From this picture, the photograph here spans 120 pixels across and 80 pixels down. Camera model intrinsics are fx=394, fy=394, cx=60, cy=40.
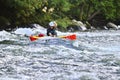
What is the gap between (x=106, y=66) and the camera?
1418 cm

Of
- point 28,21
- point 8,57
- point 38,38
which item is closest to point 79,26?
point 28,21

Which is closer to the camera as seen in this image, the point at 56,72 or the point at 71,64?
the point at 56,72

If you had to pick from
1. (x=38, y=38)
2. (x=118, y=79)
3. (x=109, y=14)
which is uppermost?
(x=109, y=14)

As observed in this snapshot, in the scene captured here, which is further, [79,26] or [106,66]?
[79,26]

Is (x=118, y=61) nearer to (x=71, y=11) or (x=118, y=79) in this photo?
(x=118, y=79)

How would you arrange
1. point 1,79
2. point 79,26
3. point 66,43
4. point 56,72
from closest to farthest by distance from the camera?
point 1,79 < point 56,72 < point 66,43 < point 79,26

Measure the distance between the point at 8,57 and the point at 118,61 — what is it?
4405mm

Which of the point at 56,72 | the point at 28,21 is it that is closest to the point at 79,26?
the point at 28,21

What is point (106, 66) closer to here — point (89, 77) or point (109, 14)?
point (89, 77)

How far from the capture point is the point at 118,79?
1191 centimetres

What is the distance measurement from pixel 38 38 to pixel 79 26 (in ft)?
67.7

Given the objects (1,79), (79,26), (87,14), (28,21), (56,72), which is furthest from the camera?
(87,14)

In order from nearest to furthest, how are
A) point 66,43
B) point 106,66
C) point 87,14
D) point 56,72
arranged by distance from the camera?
point 56,72 < point 106,66 < point 66,43 < point 87,14

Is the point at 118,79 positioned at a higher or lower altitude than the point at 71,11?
lower
